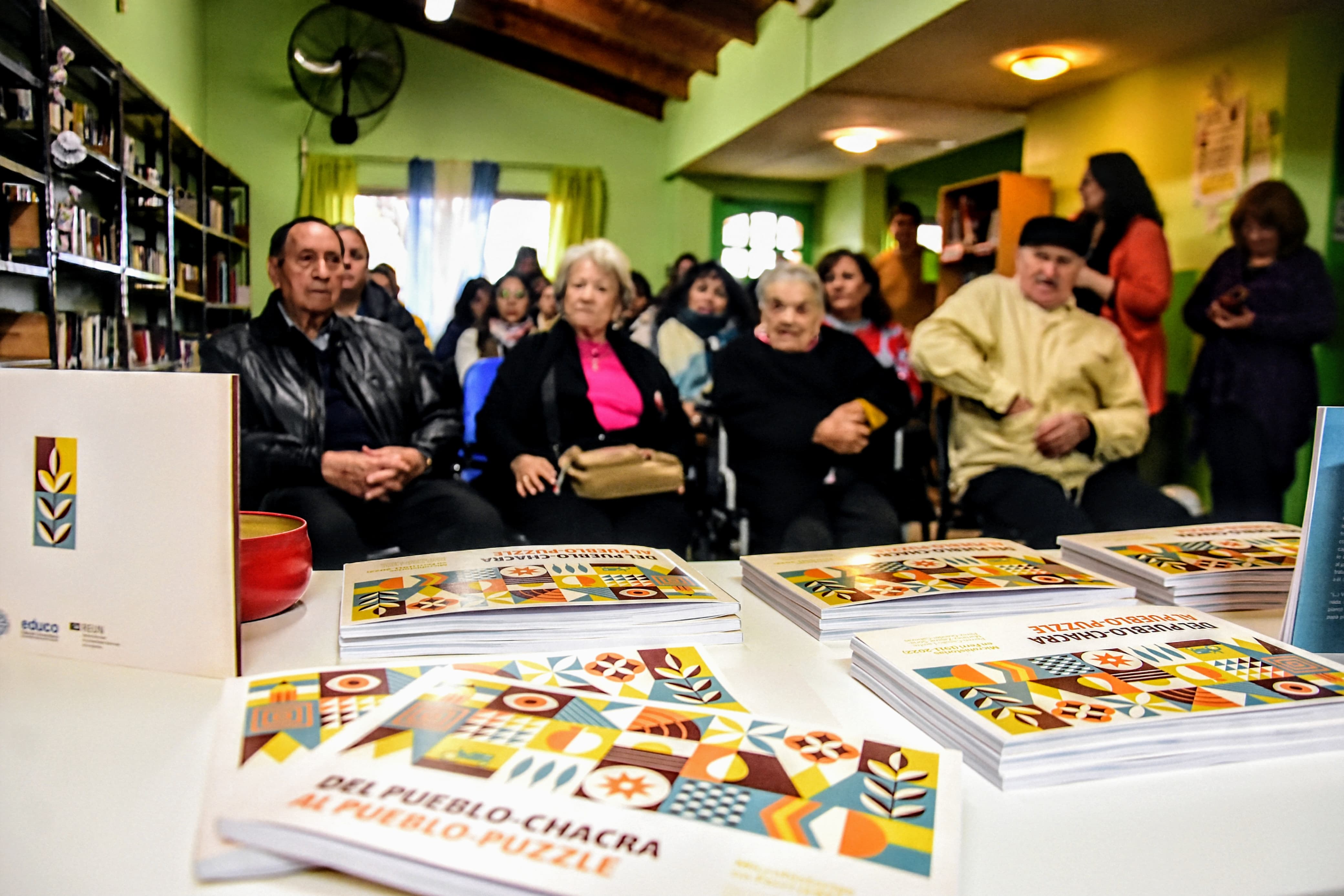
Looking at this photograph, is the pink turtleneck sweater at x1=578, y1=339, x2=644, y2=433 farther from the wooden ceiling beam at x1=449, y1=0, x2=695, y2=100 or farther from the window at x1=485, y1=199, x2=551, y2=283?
the window at x1=485, y1=199, x2=551, y2=283

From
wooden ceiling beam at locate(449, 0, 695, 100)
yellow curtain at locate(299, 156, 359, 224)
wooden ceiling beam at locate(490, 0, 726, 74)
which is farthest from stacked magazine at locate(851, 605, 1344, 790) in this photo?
wooden ceiling beam at locate(449, 0, 695, 100)

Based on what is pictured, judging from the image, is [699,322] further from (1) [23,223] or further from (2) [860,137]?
(2) [860,137]

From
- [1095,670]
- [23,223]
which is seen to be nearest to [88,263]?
[23,223]

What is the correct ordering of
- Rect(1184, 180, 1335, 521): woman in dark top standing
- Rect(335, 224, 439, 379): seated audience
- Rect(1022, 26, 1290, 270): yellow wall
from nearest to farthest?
Rect(335, 224, 439, 379): seated audience
Rect(1184, 180, 1335, 521): woman in dark top standing
Rect(1022, 26, 1290, 270): yellow wall

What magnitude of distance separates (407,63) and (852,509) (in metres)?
5.24

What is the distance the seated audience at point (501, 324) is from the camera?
11.2 feet

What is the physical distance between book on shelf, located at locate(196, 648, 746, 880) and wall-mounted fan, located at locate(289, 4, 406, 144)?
4463mm

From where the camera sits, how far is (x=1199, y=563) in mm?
1022

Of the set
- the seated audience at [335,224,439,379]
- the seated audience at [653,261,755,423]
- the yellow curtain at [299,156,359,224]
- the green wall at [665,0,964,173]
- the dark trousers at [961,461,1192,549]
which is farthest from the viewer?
the yellow curtain at [299,156,359,224]

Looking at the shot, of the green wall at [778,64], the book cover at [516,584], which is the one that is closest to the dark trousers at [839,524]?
the book cover at [516,584]

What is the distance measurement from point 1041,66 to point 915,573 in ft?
11.4

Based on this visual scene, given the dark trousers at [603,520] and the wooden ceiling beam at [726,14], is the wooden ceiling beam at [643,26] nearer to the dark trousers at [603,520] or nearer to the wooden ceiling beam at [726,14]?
the wooden ceiling beam at [726,14]

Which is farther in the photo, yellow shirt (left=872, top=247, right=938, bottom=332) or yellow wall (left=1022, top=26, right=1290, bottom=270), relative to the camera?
A: yellow shirt (left=872, top=247, right=938, bottom=332)

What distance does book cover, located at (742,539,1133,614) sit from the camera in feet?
2.95
